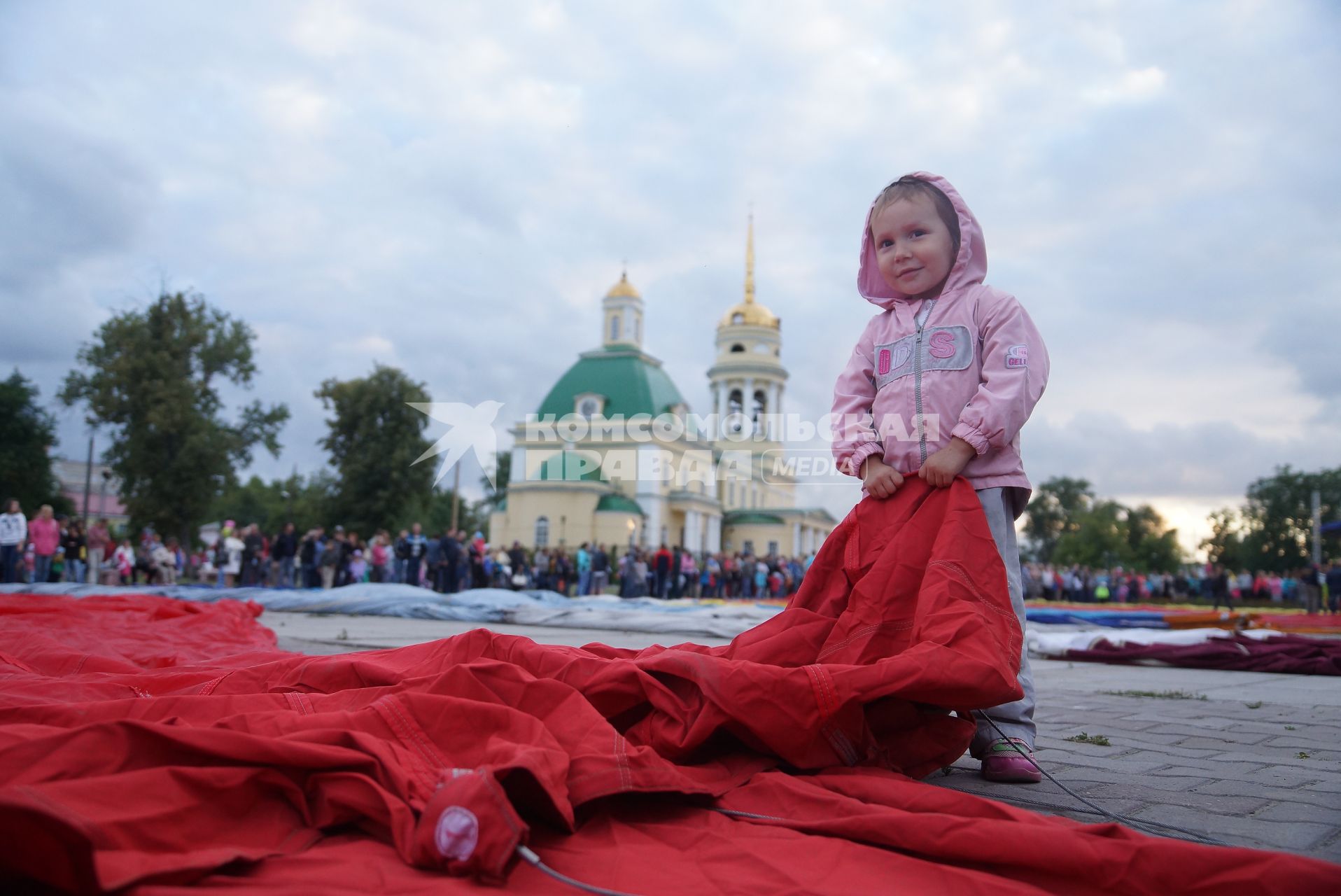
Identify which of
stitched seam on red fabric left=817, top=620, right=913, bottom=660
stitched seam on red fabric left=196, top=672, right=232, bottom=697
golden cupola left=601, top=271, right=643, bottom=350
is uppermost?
golden cupola left=601, top=271, right=643, bottom=350

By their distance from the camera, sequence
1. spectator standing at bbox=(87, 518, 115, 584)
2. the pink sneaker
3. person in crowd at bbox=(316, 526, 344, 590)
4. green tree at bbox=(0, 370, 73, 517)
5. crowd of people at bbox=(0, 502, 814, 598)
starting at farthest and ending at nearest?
green tree at bbox=(0, 370, 73, 517)
person in crowd at bbox=(316, 526, 344, 590)
spectator standing at bbox=(87, 518, 115, 584)
crowd of people at bbox=(0, 502, 814, 598)
the pink sneaker

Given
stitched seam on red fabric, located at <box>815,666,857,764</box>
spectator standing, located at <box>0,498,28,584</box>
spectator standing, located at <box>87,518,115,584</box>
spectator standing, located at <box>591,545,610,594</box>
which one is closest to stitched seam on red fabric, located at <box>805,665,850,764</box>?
stitched seam on red fabric, located at <box>815,666,857,764</box>

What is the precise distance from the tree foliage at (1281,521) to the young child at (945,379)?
68.3 m

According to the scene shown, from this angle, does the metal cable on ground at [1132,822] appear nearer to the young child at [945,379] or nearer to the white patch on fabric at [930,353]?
the young child at [945,379]

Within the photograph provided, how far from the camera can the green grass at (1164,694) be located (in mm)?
4625

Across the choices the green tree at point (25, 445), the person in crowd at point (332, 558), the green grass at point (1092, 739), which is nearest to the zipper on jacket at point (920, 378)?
the green grass at point (1092, 739)

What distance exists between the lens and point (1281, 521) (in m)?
63.7

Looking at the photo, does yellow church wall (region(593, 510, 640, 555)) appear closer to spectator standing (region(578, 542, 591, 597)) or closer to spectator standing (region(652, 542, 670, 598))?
spectator standing (region(578, 542, 591, 597))

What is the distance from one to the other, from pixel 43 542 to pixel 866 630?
50.1 ft

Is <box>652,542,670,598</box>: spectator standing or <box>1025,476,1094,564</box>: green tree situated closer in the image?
<box>652,542,670,598</box>: spectator standing

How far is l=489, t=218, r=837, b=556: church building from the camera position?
158 ft

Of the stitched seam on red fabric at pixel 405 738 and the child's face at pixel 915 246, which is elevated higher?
the child's face at pixel 915 246

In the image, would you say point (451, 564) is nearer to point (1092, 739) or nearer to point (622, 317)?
point (1092, 739)

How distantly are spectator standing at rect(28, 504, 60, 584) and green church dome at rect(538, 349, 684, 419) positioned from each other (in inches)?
1429
